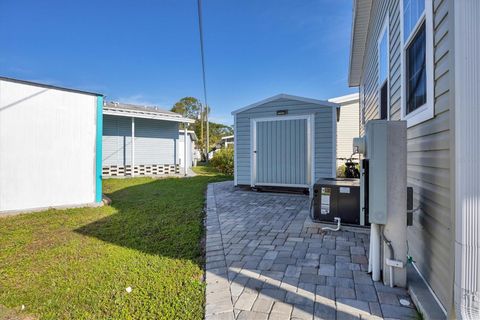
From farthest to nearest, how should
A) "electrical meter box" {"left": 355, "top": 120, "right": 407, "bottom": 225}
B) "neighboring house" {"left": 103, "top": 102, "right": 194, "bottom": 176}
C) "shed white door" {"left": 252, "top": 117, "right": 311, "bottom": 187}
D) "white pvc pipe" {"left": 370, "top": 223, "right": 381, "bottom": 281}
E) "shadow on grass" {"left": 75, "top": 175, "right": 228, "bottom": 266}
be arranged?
"neighboring house" {"left": 103, "top": 102, "right": 194, "bottom": 176} < "shed white door" {"left": 252, "top": 117, "right": 311, "bottom": 187} < "shadow on grass" {"left": 75, "top": 175, "right": 228, "bottom": 266} < "white pvc pipe" {"left": 370, "top": 223, "right": 381, "bottom": 281} < "electrical meter box" {"left": 355, "top": 120, "right": 407, "bottom": 225}

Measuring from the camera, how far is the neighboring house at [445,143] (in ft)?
4.20

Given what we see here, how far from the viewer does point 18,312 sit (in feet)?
5.98

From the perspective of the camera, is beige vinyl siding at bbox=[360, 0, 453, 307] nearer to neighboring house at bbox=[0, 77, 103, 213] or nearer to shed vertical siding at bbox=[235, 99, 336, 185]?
shed vertical siding at bbox=[235, 99, 336, 185]

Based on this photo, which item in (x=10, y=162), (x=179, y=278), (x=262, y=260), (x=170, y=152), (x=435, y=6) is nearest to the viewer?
(x=435, y=6)

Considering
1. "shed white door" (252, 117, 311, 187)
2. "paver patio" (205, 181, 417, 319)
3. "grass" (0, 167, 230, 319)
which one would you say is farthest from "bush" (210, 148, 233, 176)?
"paver patio" (205, 181, 417, 319)

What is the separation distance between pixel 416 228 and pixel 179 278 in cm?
214

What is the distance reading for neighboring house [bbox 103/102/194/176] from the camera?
11.4m

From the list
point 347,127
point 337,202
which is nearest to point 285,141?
point 337,202

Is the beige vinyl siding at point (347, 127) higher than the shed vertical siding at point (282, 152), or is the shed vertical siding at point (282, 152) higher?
the beige vinyl siding at point (347, 127)

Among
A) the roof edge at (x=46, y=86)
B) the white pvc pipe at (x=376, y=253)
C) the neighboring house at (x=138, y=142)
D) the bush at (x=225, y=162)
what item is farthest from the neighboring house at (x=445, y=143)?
the neighboring house at (x=138, y=142)

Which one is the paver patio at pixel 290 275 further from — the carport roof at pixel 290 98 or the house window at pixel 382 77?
the carport roof at pixel 290 98

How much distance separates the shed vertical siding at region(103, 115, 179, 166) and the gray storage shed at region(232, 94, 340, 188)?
21.5ft

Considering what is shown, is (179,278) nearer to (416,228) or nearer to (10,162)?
(416,228)

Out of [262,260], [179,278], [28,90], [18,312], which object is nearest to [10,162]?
[28,90]
